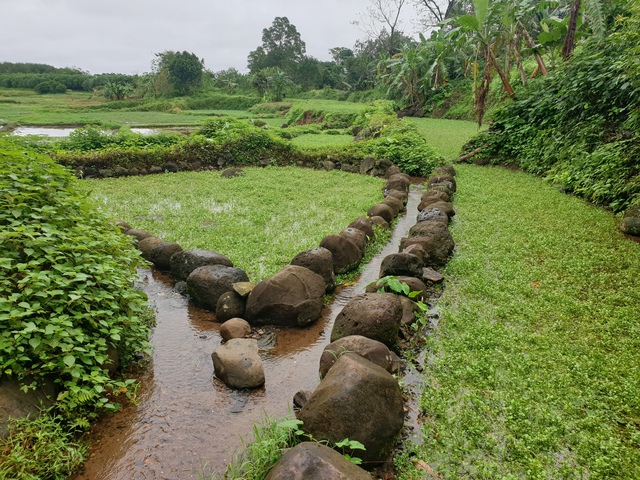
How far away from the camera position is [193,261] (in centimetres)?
577

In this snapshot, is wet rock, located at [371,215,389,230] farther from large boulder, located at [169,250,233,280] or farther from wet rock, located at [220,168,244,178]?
wet rock, located at [220,168,244,178]

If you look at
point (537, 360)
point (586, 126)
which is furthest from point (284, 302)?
point (586, 126)

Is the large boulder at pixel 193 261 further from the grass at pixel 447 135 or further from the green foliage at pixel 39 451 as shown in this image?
the grass at pixel 447 135

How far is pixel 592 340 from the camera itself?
410 cm

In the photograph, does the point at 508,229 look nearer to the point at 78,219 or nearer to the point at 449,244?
the point at 449,244

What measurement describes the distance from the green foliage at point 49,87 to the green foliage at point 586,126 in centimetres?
6479

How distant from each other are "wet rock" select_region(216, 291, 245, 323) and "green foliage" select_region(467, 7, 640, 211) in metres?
7.42

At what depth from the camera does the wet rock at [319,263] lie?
18.0ft

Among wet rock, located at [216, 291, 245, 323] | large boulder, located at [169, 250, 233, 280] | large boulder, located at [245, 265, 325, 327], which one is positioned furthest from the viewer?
large boulder, located at [169, 250, 233, 280]

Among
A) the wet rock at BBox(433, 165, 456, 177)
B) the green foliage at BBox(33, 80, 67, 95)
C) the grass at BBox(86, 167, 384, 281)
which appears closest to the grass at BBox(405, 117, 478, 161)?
the wet rock at BBox(433, 165, 456, 177)

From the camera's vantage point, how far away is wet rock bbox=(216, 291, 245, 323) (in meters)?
4.94

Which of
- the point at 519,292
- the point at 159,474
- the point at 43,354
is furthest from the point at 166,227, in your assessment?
the point at 519,292

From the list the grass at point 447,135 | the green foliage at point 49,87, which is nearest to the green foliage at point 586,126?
the grass at point 447,135

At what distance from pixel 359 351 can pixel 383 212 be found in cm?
515
